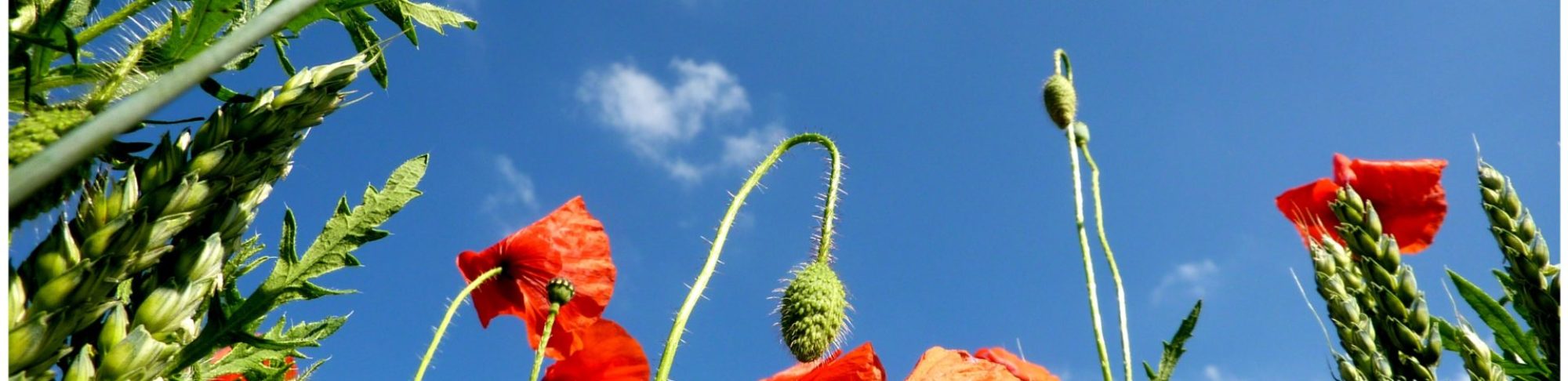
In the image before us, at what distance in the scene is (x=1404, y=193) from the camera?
7.57ft

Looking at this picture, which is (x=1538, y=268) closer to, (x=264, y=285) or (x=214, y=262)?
(x=214, y=262)

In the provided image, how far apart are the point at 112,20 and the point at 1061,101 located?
7.41 feet

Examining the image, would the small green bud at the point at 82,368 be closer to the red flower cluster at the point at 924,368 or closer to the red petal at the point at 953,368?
the red flower cluster at the point at 924,368

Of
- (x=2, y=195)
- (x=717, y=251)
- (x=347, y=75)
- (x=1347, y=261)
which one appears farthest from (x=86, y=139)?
(x=1347, y=261)

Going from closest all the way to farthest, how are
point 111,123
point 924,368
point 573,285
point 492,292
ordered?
point 111,123 → point 924,368 → point 573,285 → point 492,292

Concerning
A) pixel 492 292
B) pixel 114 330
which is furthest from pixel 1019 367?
pixel 114 330

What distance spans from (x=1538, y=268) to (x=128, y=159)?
4.65 ft

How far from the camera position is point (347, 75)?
692mm

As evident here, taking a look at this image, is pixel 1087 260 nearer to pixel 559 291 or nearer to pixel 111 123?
pixel 559 291

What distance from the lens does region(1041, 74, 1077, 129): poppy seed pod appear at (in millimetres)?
2893

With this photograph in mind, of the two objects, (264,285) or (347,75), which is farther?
(264,285)

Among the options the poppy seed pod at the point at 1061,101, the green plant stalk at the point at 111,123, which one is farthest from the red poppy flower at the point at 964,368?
the green plant stalk at the point at 111,123

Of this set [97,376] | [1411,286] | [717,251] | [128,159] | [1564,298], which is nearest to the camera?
[97,376]

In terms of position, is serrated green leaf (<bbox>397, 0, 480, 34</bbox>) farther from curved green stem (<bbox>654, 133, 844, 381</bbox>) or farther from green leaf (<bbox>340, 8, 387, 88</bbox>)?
curved green stem (<bbox>654, 133, 844, 381</bbox>)
